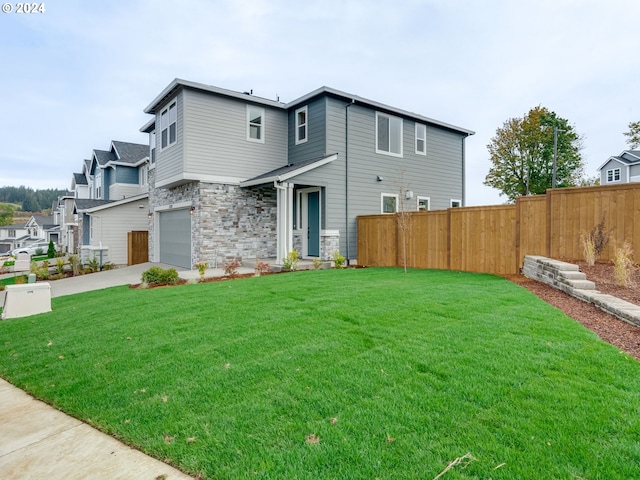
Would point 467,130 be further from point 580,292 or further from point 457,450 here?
point 457,450

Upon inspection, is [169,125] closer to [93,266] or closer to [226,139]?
[226,139]

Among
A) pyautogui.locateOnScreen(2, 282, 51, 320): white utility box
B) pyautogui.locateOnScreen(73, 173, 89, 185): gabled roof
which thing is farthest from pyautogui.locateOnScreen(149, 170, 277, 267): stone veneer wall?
pyautogui.locateOnScreen(73, 173, 89, 185): gabled roof

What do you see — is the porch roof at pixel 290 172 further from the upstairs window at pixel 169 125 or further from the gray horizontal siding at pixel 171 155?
the upstairs window at pixel 169 125

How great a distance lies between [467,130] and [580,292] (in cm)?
1332

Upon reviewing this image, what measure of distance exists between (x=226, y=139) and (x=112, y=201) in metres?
10.2

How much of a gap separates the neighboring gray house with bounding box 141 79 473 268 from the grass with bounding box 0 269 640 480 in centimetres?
742

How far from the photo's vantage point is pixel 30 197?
297 feet

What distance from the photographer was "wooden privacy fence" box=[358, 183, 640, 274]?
7.82 m

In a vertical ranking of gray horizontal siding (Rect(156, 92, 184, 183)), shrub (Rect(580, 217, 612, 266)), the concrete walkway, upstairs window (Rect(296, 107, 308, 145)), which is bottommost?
the concrete walkway

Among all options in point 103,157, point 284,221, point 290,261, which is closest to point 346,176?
point 284,221

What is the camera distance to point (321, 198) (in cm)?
1314

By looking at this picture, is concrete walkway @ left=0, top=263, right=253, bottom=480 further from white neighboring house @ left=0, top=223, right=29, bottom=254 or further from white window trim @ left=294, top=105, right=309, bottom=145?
white neighboring house @ left=0, top=223, right=29, bottom=254

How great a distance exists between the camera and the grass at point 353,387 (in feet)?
7.16

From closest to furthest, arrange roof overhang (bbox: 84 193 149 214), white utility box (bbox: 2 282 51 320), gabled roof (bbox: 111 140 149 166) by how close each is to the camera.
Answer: white utility box (bbox: 2 282 51 320)
roof overhang (bbox: 84 193 149 214)
gabled roof (bbox: 111 140 149 166)
